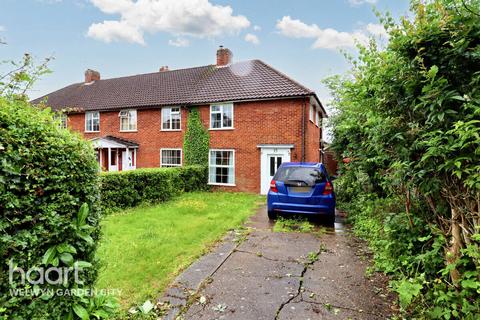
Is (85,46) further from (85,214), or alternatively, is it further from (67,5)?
(85,214)

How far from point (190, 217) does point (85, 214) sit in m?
5.70

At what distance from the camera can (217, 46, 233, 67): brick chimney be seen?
17.9m

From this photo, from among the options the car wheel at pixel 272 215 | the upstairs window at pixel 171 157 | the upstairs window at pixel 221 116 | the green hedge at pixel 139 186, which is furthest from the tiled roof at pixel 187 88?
the car wheel at pixel 272 215

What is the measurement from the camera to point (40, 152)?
1960 mm

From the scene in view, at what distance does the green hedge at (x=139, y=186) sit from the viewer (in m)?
8.40

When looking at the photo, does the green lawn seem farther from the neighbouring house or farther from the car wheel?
the neighbouring house

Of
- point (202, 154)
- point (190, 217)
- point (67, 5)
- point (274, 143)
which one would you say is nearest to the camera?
point (190, 217)

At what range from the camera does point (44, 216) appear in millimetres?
1938

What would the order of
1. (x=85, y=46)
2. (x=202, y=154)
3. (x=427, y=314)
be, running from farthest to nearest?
(x=202, y=154) → (x=85, y=46) → (x=427, y=314)

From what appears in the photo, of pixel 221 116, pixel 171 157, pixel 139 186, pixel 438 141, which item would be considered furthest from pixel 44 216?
pixel 171 157

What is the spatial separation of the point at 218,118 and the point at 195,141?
1987 mm

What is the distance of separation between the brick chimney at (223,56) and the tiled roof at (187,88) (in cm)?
59

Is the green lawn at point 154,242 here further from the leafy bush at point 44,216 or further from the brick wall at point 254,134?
the brick wall at point 254,134

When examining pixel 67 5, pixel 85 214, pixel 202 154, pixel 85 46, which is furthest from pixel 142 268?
pixel 85 46
